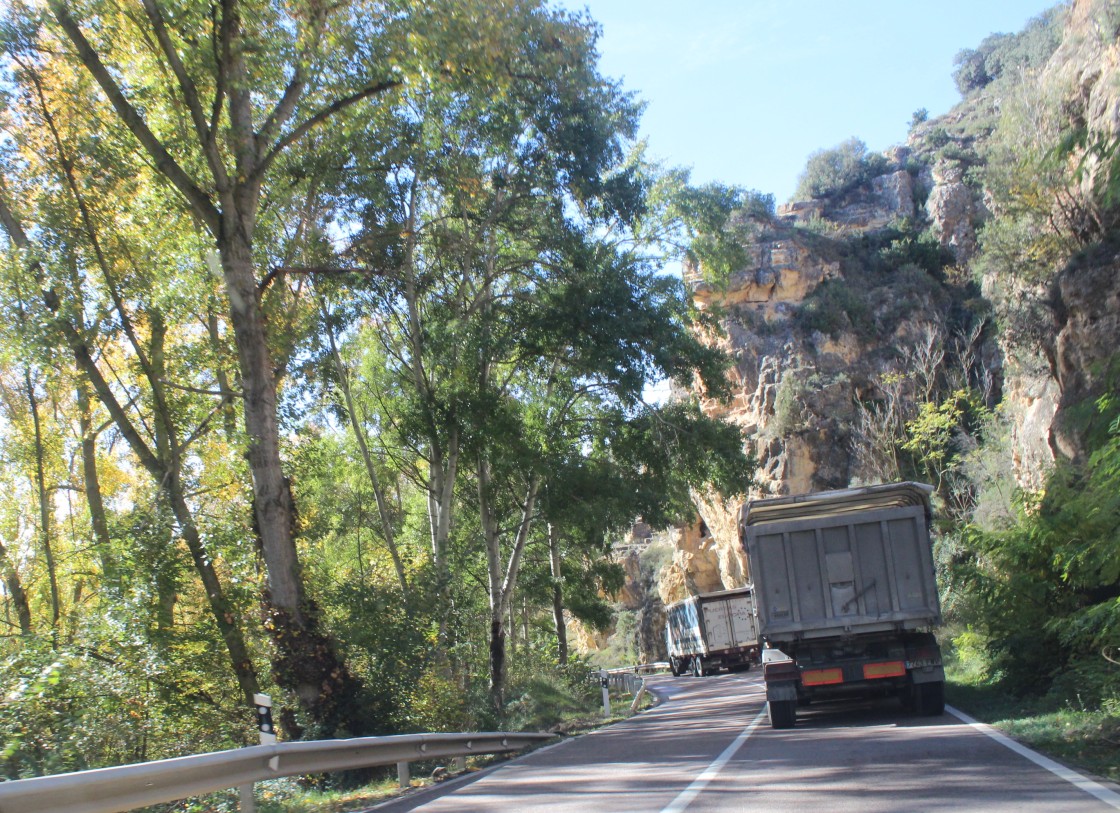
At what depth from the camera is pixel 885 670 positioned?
13516 millimetres

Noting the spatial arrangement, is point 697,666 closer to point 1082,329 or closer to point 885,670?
point 1082,329

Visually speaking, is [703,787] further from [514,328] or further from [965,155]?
[965,155]

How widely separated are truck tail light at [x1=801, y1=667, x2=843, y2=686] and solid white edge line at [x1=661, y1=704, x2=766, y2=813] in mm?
1136

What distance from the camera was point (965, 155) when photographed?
62.0 meters

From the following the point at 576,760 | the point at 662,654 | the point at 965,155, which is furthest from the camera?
the point at 662,654

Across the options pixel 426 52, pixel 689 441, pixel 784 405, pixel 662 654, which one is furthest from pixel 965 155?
pixel 426 52

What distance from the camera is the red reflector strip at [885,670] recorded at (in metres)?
13.5

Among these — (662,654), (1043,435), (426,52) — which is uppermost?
(426,52)

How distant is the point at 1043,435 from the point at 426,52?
18830 millimetres

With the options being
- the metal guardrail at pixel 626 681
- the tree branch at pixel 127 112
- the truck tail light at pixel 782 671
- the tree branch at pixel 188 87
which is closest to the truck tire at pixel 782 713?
the truck tail light at pixel 782 671

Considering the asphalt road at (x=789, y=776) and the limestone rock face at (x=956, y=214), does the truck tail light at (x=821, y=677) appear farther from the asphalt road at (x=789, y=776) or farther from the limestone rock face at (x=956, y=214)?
the limestone rock face at (x=956, y=214)

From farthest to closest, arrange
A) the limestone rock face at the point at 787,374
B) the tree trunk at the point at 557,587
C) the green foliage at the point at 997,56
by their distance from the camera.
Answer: the green foliage at the point at 997,56, the limestone rock face at the point at 787,374, the tree trunk at the point at 557,587

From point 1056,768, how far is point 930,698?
18.6 ft

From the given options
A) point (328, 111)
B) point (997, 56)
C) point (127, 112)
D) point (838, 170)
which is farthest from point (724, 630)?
point (997, 56)
